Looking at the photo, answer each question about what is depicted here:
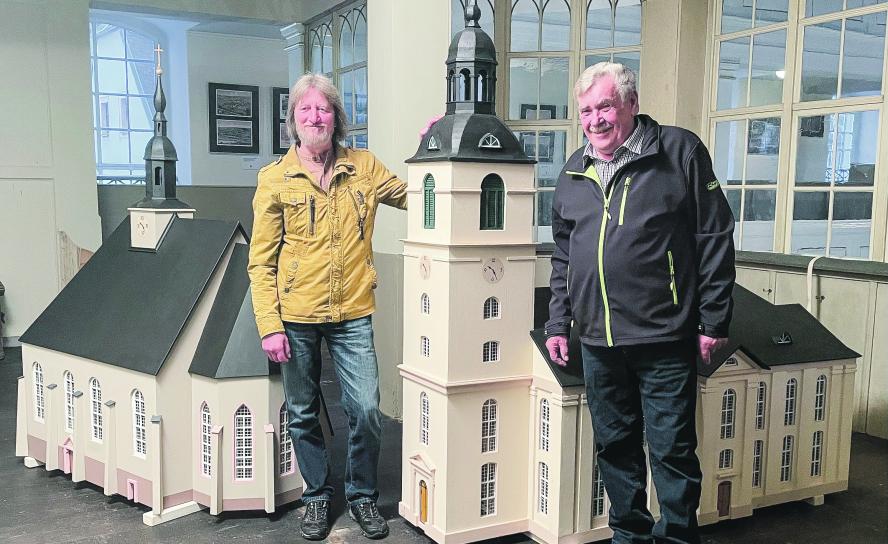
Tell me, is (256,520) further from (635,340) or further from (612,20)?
(612,20)

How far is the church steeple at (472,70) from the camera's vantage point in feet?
12.0

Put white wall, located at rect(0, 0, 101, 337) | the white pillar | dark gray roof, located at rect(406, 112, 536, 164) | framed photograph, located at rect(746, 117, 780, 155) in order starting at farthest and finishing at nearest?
the white pillar → white wall, located at rect(0, 0, 101, 337) → framed photograph, located at rect(746, 117, 780, 155) → dark gray roof, located at rect(406, 112, 536, 164)

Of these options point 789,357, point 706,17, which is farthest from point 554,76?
point 789,357

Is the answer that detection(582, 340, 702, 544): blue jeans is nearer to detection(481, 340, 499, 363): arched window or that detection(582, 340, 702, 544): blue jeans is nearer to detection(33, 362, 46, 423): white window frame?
detection(481, 340, 499, 363): arched window

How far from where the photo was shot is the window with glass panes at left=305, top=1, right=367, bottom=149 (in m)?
8.91

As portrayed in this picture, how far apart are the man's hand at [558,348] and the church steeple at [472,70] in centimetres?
111

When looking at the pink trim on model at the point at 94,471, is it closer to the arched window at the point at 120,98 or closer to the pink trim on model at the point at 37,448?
the pink trim on model at the point at 37,448

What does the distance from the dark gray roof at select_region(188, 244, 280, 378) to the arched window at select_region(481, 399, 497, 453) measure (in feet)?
3.68

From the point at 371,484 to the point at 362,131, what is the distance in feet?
18.8

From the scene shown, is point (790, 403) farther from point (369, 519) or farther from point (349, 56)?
point (349, 56)

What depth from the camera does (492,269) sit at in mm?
3707

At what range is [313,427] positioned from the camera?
3.88 metres

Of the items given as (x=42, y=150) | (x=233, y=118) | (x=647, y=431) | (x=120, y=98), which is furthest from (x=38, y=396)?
(x=120, y=98)

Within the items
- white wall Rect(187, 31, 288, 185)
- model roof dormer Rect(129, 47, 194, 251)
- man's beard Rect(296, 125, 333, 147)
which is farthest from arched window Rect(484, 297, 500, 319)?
white wall Rect(187, 31, 288, 185)
